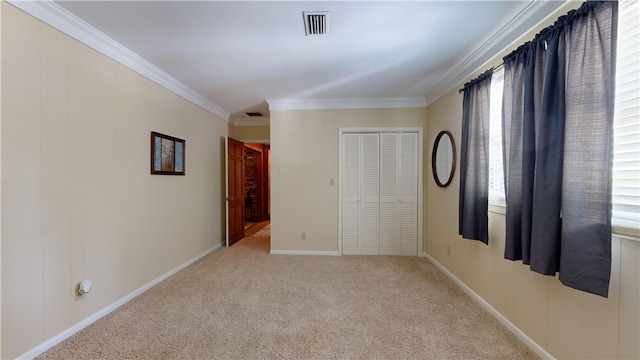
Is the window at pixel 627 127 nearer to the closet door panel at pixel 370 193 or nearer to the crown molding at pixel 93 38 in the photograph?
the closet door panel at pixel 370 193

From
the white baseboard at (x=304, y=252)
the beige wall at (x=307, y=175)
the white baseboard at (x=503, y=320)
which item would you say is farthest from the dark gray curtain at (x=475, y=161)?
the white baseboard at (x=304, y=252)

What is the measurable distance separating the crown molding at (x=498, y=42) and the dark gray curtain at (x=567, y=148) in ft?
0.58

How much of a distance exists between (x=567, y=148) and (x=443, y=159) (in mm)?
Answer: 1874

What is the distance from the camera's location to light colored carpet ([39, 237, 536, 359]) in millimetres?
1724

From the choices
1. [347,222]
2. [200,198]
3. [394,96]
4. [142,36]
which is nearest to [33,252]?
[142,36]

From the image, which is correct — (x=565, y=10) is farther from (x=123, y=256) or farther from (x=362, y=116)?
(x=123, y=256)

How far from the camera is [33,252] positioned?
5.38 ft

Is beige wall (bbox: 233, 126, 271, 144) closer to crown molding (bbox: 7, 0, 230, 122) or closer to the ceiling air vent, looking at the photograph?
crown molding (bbox: 7, 0, 230, 122)

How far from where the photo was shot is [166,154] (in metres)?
2.95

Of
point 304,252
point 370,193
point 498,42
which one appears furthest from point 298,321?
point 498,42

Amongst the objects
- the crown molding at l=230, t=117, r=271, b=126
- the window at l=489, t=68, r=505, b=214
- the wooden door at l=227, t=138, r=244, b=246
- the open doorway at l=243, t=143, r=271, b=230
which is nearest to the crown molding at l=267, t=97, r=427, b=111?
the crown molding at l=230, t=117, r=271, b=126

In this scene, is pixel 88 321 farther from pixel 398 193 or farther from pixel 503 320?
pixel 398 193

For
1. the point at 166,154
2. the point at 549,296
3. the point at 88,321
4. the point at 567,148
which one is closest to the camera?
the point at 567,148

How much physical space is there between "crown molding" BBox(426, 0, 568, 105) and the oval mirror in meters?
0.61
